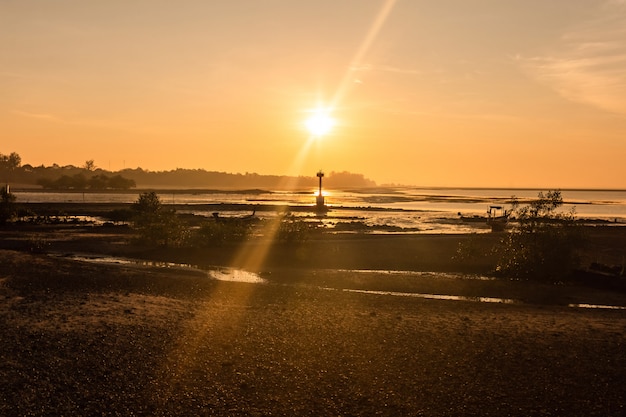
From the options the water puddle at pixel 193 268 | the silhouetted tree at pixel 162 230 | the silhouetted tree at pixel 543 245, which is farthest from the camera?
the silhouetted tree at pixel 162 230

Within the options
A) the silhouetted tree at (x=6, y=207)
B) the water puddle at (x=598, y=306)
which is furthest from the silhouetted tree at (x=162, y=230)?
the silhouetted tree at (x=6, y=207)

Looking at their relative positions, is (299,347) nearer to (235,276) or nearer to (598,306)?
(598,306)

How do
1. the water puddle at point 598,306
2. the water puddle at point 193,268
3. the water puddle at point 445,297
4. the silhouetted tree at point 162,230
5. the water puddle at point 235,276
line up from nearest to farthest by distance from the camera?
the water puddle at point 598,306 → the water puddle at point 445,297 → the water puddle at point 235,276 → the water puddle at point 193,268 → the silhouetted tree at point 162,230

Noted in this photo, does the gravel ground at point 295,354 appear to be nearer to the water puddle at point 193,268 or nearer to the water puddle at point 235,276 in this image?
the water puddle at point 235,276

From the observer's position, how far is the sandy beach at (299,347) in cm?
1063

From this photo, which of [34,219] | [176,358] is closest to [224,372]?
[176,358]

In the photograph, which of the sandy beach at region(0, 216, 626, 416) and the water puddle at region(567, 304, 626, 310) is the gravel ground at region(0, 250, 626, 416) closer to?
the sandy beach at region(0, 216, 626, 416)

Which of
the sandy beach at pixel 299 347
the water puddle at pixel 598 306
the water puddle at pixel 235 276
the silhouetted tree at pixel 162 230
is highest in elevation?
the silhouetted tree at pixel 162 230

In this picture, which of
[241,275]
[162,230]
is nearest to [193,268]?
[241,275]

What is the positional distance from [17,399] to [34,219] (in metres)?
61.8

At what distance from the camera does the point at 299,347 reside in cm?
1421

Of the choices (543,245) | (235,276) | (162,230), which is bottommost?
(235,276)

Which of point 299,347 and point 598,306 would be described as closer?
point 299,347

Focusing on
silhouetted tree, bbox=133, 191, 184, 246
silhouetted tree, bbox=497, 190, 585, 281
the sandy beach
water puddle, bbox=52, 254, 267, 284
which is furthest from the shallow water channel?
silhouetted tree, bbox=133, 191, 184, 246
